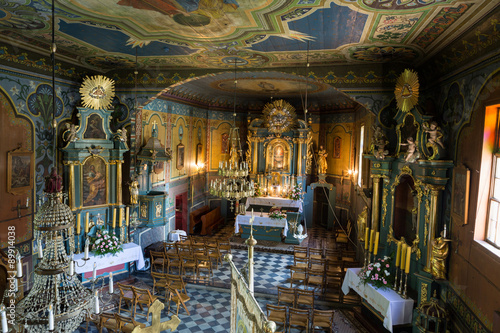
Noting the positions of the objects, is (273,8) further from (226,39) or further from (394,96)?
(394,96)

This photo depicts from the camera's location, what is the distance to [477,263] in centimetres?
569

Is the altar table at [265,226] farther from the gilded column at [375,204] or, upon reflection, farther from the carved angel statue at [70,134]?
the carved angel statue at [70,134]

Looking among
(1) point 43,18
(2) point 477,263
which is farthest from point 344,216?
(1) point 43,18

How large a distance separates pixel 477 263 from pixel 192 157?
13.9 m

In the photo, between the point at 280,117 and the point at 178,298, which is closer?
the point at 178,298

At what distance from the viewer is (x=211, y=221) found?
18219 mm

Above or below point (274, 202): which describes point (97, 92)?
above

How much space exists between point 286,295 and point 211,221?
9074mm

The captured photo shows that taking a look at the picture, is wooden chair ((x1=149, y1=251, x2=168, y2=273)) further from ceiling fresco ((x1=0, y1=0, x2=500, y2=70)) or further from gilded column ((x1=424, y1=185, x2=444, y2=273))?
gilded column ((x1=424, y1=185, x2=444, y2=273))

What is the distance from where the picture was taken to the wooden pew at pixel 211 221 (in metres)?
17.2

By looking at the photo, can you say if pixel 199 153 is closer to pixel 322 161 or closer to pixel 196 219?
pixel 196 219

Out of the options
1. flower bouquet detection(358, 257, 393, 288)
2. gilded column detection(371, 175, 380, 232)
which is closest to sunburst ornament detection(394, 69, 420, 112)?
gilded column detection(371, 175, 380, 232)

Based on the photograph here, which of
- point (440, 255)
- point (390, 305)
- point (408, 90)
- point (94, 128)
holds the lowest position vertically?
point (390, 305)

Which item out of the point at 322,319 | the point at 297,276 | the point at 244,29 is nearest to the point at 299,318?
the point at 322,319
